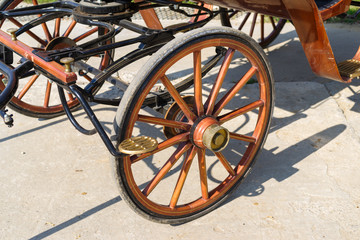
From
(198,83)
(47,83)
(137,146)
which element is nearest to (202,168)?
(198,83)

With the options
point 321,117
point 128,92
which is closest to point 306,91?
point 321,117

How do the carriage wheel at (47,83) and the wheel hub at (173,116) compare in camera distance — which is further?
the carriage wheel at (47,83)

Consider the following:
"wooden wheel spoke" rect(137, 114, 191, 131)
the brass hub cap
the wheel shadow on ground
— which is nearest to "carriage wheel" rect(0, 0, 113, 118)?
"wooden wheel spoke" rect(137, 114, 191, 131)

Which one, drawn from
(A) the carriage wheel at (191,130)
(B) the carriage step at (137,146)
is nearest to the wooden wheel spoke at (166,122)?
(A) the carriage wheel at (191,130)

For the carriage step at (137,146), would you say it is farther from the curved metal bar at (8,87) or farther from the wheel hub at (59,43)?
the wheel hub at (59,43)

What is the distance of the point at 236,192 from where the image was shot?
255 centimetres

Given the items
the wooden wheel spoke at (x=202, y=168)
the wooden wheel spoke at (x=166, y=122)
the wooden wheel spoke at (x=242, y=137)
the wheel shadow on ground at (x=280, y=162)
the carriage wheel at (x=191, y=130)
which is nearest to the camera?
the carriage wheel at (x=191, y=130)

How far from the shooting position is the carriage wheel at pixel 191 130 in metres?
1.89

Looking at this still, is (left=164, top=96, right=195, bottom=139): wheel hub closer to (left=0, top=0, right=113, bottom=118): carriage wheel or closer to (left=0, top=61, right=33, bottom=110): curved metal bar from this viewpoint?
(left=0, top=0, right=113, bottom=118): carriage wheel

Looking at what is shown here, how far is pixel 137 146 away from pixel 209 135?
1.34 ft

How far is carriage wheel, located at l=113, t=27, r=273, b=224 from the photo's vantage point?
1.89 m

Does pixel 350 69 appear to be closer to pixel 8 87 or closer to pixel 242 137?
pixel 242 137

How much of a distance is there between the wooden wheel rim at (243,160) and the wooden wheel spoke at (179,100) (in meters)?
0.09

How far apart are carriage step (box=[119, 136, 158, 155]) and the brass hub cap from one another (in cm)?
32
